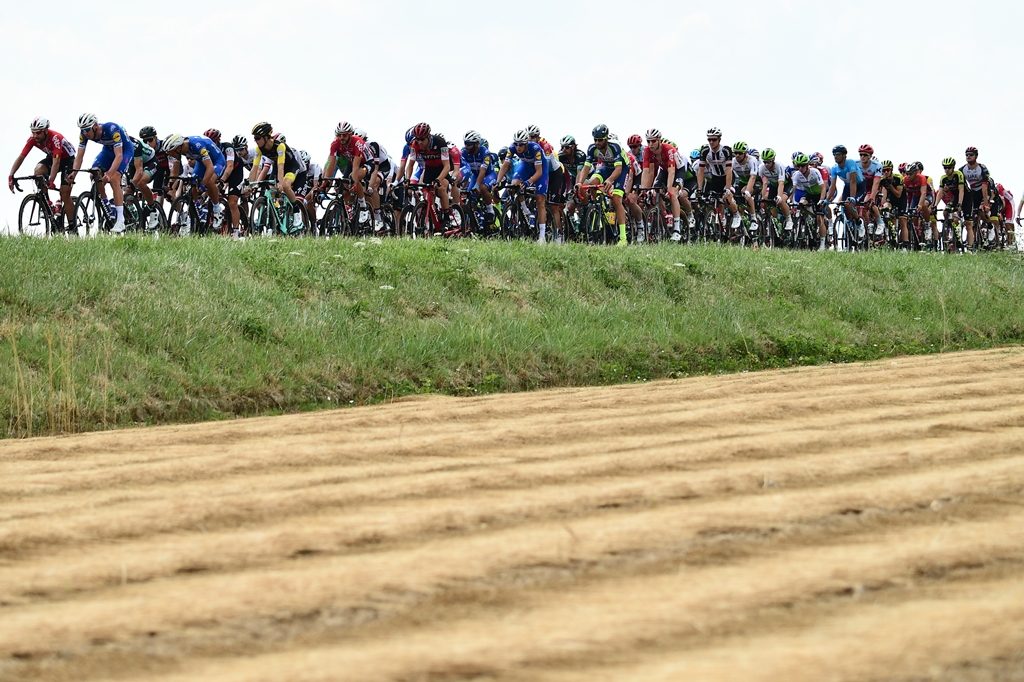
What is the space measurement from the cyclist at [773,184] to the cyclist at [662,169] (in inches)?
137

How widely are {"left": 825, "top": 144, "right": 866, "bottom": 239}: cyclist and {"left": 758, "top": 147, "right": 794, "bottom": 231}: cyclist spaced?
1026mm

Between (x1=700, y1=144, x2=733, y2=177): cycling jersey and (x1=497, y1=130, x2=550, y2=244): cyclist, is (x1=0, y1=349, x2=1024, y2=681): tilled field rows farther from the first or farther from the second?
(x1=700, y1=144, x2=733, y2=177): cycling jersey

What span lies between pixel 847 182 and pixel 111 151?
53.9 ft

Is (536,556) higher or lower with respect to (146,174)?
lower

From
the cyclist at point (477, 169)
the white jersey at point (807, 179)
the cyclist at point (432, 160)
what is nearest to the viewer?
the cyclist at point (432, 160)

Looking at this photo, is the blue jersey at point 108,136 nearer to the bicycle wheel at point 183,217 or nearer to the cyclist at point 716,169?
the bicycle wheel at point 183,217

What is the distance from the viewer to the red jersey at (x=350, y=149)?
75.0ft

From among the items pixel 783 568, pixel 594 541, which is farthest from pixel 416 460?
pixel 783 568

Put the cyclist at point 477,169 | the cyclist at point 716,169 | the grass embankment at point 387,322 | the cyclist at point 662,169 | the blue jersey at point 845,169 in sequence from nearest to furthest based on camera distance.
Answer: the grass embankment at point 387,322, the cyclist at point 477,169, the cyclist at point 662,169, the cyclist at point 716,169, the blue jersey at point 845,169

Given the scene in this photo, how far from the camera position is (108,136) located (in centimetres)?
2075

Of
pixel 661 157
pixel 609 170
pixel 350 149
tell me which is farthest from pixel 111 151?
→ pixel 661 157

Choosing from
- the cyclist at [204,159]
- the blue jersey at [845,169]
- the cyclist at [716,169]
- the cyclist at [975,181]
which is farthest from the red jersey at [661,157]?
the cyclist at [975,181]

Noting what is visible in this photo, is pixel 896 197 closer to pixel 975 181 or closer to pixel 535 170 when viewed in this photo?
pixel 975 181

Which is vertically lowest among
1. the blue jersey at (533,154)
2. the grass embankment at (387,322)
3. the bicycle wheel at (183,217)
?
the grass embankment at (387,322)
